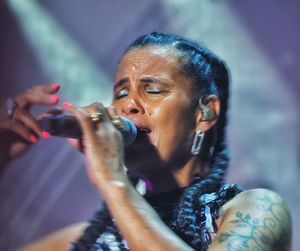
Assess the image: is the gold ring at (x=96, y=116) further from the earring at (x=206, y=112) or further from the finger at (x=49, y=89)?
the earring at (x=206, y=112)

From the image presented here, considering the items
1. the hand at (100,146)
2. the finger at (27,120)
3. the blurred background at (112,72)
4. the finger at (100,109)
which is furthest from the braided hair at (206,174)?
the blurred background at (112,72)

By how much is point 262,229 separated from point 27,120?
730 millimetres

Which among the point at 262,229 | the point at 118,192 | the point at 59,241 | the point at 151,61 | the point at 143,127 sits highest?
the point at 151,61

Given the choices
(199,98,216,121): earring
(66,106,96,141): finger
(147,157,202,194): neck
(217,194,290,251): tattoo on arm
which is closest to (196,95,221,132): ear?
(199,98,216,121): earring

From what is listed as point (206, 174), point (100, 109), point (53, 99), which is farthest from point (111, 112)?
point (206, 174)

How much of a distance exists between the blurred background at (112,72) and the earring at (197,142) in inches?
54.6

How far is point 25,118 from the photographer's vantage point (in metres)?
1.36

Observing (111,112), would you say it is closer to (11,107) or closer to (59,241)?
(11,107)

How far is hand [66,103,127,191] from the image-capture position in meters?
1.32

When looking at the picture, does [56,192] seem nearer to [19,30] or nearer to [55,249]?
[19,30]

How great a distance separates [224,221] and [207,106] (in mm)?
527

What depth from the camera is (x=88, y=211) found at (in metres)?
3.70

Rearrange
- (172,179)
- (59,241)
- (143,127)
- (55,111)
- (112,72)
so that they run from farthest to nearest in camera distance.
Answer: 1. (112,72)
2. (59,241)
3. (172,179)
4. (143,127)
5. (55,111)

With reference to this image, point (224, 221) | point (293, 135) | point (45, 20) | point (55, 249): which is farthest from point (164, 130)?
point (45, 20)
